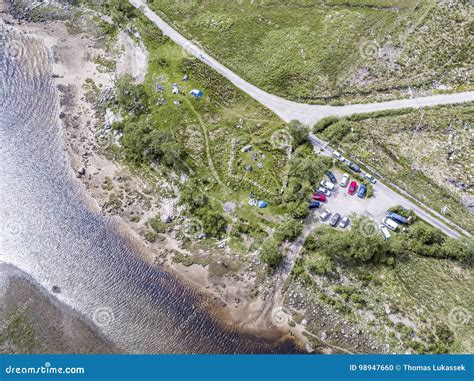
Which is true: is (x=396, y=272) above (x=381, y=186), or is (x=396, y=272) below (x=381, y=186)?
below

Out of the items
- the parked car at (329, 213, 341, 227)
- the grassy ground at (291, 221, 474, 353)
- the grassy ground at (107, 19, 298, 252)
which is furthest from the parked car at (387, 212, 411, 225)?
the grassy ground at (107, 19, 298, 252)

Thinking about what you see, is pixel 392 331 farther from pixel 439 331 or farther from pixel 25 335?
pixel 25 335

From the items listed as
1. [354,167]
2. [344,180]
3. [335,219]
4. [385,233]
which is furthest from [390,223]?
[354,167]

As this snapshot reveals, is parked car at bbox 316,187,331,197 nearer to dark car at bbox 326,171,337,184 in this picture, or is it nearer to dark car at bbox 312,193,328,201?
dark car at bbox 312,193,328,201

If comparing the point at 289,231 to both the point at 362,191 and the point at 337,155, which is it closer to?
the point at 362,191

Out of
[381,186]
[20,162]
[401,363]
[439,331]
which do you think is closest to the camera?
[401,363]

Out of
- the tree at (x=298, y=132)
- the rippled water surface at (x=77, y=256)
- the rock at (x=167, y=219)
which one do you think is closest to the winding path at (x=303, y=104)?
the tree at (x=298, y=132)

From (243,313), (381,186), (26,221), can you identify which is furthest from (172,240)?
(381,186)
